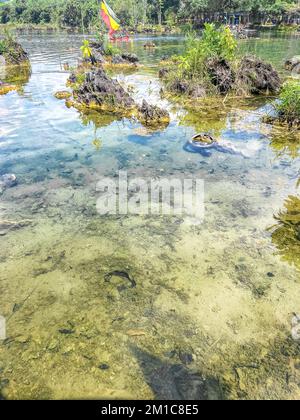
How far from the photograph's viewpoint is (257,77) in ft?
45.8

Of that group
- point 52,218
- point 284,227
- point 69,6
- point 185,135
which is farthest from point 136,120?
point 69,6

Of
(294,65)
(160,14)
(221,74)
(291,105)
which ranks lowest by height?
(291,105)

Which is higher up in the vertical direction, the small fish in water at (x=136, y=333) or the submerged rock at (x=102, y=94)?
the submerged rock at (x=102, y=94)

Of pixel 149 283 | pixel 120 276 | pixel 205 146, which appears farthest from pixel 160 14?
pixel 149 283

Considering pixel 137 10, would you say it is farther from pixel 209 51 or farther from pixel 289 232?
pixel 289 232

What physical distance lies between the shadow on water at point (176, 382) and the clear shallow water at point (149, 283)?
0.5 inches

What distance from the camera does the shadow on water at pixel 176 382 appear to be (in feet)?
10.6

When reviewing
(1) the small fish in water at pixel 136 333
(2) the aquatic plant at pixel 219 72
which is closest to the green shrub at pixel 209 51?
(2) the aquatic plant at pixel 219 72

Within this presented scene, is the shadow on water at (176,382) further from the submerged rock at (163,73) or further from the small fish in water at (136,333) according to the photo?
the submerged rock at (163,73)

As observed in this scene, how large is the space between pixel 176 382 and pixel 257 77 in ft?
46.9

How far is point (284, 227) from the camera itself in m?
5.68

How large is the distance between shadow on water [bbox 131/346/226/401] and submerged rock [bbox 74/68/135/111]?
11.2 m

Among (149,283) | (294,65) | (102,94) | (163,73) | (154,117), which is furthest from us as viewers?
(294,65)
